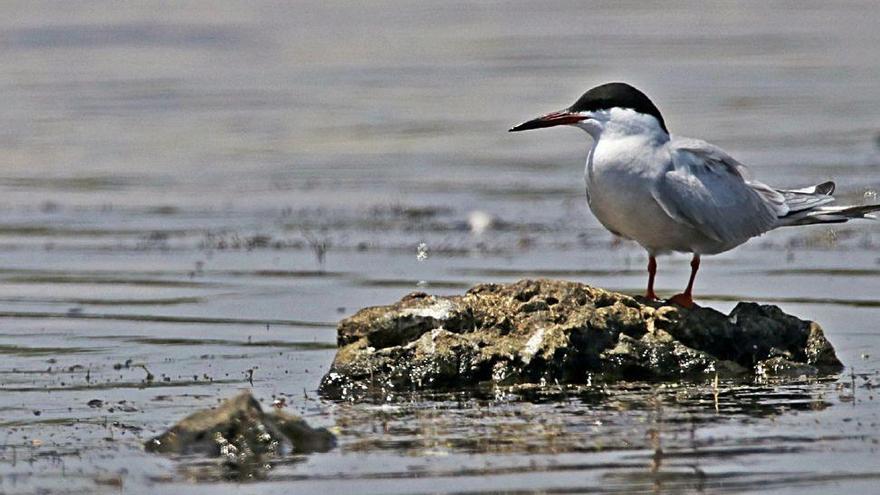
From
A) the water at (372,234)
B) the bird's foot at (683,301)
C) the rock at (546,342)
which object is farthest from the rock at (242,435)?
the bird's foot at (683,301)

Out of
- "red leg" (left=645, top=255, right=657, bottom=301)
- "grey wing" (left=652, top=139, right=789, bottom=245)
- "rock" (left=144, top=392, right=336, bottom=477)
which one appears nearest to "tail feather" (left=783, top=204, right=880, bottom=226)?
"grey wing" (left=652, top=139, right=789, bottom=245)

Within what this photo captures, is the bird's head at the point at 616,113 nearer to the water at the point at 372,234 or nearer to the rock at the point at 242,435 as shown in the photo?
the water at the point at 372,234

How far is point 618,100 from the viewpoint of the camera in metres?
8.15

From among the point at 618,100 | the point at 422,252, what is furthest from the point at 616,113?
the point at 422,252

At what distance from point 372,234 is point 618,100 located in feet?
14.6

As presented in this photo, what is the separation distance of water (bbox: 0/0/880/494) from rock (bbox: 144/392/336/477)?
12cm

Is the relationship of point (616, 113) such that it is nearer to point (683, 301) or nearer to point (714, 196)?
point (714, 196)

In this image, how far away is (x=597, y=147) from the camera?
812 cm

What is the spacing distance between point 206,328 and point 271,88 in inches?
509

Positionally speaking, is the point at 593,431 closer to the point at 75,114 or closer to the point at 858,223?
the point at 858,223

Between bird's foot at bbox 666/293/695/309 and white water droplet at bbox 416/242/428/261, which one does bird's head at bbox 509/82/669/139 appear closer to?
bird's foot at bbox 666/293/695/309

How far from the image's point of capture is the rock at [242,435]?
6.25 meters

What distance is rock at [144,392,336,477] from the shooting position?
20.5 feet

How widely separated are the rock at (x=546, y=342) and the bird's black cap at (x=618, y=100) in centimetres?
87
